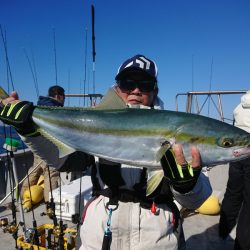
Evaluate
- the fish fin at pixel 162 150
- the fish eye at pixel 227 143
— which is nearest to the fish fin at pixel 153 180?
the fish fin at pixel 162 150

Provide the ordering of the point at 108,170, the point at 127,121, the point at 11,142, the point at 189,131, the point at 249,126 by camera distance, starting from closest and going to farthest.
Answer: the point at 189,131 → the point at 127,121 → the point at 108,170 → the point at 249,126 → the point at 11,142

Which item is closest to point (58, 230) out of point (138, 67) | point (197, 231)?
point (138, 67)

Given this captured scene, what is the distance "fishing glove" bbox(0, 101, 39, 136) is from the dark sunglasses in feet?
2.84

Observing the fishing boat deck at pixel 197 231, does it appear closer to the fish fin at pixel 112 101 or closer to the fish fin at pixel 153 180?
the fish fin at pixel 153 180

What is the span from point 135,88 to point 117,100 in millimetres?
227

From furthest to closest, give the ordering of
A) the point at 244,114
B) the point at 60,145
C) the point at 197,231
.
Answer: the point at 197,231 < the point at 244,114 < the point at 60,145

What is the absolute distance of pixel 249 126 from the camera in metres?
4.38

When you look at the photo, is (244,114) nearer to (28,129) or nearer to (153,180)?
(153,180)

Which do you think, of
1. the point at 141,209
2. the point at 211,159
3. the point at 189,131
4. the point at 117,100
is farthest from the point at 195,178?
the point at 117,100

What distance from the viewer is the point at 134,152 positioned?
2.32 m

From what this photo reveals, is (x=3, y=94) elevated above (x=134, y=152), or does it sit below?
above

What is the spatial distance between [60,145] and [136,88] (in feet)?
2.83

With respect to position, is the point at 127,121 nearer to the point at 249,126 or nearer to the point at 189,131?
the point at 189,131

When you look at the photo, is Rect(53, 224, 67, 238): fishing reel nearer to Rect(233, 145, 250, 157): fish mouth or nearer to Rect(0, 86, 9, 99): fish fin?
Rect(0, 86, 9, 99): fish fin
